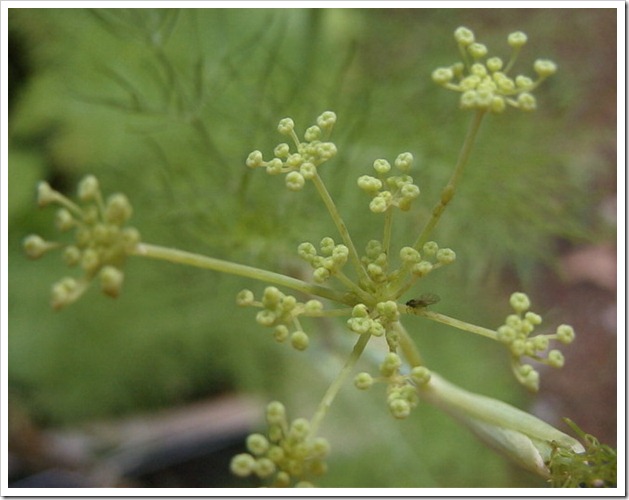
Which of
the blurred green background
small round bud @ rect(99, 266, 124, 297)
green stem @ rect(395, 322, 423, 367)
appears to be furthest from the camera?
the blurred green background

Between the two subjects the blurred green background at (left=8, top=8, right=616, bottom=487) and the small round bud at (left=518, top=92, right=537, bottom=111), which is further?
the blurred green background at (left=8, top=8, right=616, bottom=487)

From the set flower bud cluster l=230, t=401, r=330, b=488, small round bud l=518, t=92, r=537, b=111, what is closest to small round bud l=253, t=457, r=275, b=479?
flower bud cluster l=230, t=401, r=330, b=488

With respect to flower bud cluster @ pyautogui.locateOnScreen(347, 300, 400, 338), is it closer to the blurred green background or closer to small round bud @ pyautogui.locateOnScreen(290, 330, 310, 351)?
small round bud @ pyautogui.locateOnScreen(290, 330, 310, 351)

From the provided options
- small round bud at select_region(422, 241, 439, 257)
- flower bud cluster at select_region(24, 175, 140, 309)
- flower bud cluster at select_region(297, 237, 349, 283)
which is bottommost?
flower bud cluster at select_region(24, 175, 140, 309)

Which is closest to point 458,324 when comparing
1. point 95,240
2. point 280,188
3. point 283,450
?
point 283,450

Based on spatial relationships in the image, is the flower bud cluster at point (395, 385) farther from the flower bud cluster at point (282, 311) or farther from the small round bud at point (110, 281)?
the small round bud at point (110, 281)

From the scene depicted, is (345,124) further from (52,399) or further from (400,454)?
(52,399)

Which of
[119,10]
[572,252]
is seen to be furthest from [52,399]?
[572,252]

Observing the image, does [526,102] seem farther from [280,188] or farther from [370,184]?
[280,188]
